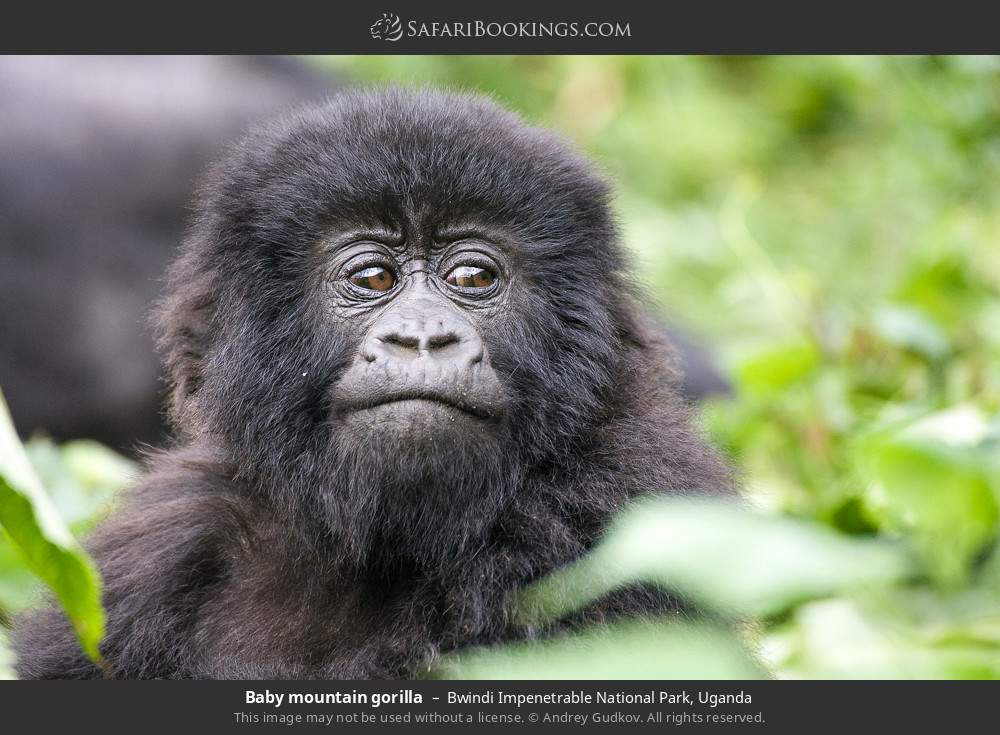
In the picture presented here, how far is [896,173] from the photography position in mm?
6473

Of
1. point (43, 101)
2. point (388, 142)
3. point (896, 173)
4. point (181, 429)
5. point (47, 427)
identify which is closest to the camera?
point (388, 142)

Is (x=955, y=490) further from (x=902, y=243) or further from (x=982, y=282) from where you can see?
(x=902, y=243)

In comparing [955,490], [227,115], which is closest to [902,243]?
[227,115]

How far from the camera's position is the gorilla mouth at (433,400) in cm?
271

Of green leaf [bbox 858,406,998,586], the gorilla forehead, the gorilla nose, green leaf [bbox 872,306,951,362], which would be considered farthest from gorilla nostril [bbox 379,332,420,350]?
green leaf [bbox 872,306,951,362]

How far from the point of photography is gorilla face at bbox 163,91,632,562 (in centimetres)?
281

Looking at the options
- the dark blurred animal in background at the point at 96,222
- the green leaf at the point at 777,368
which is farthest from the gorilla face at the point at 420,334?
the dark blurred animal in background at the point at 96,222

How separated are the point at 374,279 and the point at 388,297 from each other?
6 centimetres

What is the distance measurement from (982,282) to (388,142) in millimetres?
2470
